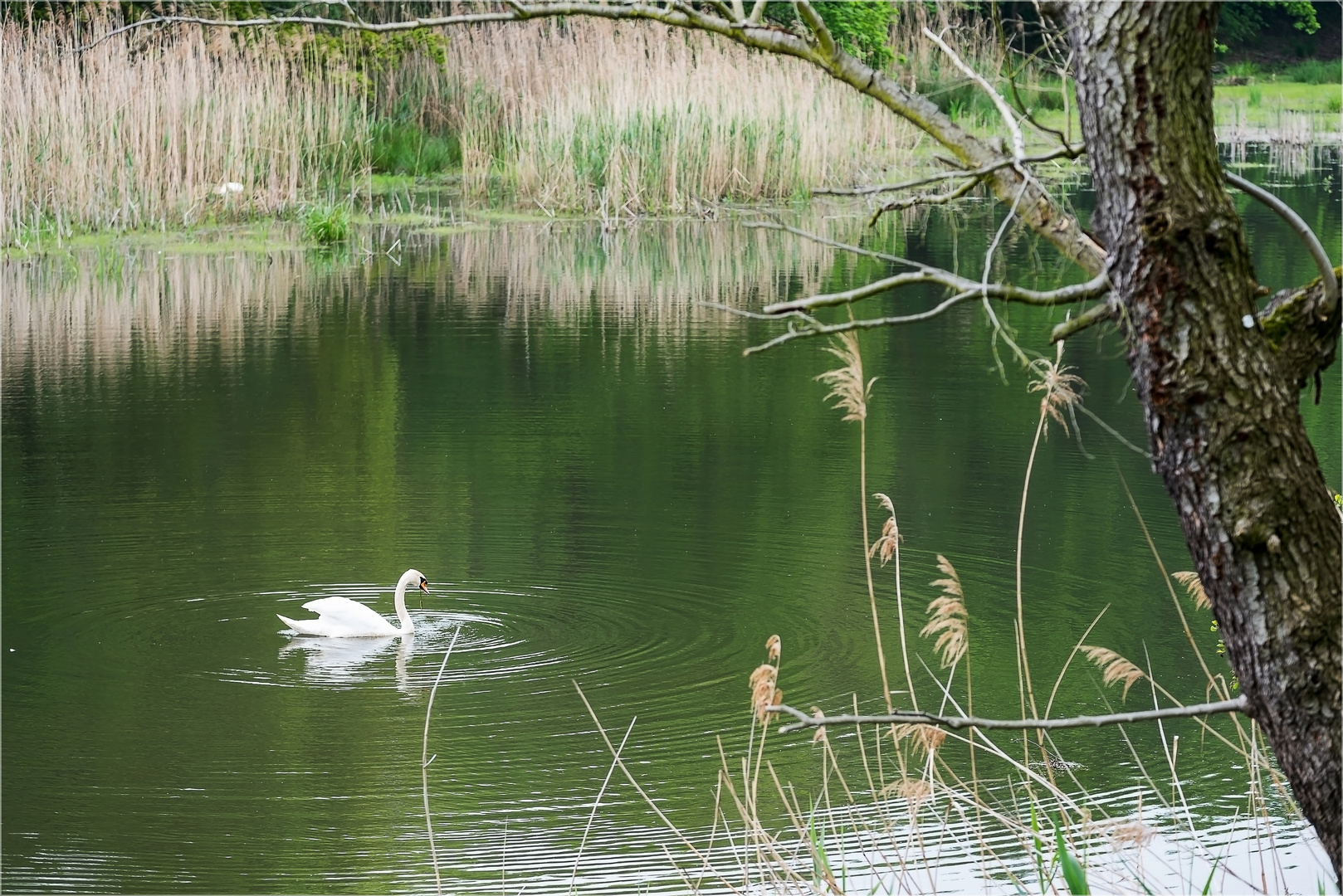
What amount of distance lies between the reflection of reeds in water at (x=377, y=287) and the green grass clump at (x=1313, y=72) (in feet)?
80.9

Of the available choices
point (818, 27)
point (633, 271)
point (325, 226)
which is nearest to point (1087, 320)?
point (818, 27)

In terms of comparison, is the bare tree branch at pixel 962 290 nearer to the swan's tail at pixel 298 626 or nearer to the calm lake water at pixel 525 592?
the calm lake water at pixel 525 592

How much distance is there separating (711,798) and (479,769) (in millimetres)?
662

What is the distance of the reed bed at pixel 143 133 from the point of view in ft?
49.1

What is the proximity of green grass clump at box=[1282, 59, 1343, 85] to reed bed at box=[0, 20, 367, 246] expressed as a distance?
2673 centimetres

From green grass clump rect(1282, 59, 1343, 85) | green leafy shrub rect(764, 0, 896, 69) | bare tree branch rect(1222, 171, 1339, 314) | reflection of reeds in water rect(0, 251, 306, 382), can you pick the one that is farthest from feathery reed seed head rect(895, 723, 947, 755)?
green grass clump rect(1282, 59, 1343, 85)

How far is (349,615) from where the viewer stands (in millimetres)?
5957

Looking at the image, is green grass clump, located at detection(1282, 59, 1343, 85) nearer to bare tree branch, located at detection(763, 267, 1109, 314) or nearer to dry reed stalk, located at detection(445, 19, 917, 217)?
dry reed stalk, located at detection(445, 19, 917, 217)

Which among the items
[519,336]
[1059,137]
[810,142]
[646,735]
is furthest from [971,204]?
[1059,137]

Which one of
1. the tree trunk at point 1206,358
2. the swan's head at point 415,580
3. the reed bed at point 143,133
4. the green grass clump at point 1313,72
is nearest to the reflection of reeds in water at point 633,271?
the reed bed at point 143,133

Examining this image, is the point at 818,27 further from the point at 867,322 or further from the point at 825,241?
the point at 867,322

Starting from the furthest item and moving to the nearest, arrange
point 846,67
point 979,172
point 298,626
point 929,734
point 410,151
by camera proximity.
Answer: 1. point 410,151
2. point 298,626
3. point 929,734
4. point 846,67
5. point 979,172

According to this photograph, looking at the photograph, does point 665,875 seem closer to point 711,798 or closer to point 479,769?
point 711,798

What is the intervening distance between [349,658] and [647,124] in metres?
12.1
